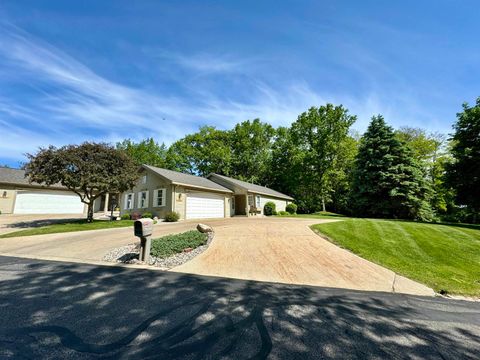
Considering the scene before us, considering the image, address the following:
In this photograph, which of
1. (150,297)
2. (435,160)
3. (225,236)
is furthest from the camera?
(435,160)

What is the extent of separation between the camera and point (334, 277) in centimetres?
570

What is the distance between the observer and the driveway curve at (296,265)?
213 inches

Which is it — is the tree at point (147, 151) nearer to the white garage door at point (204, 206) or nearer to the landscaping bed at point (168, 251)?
the white garage door at point (204, 206)

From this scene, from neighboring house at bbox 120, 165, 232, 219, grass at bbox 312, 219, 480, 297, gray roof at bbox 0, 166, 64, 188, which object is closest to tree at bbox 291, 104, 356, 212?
neighboring house at bbox 120, 165, 232, 219

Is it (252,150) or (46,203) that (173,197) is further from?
(252,150)

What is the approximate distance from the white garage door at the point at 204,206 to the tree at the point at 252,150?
56.4 feet

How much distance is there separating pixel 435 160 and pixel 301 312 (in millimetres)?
36146

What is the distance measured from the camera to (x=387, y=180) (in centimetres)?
2134

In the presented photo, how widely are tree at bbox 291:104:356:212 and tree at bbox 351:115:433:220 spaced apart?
→ 8.28 meters

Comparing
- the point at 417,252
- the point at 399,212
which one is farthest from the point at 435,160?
the point at 417,252

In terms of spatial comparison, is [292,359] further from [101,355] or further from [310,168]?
[310,168]

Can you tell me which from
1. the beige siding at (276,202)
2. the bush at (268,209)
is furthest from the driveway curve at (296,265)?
the beige siding at (276,202)

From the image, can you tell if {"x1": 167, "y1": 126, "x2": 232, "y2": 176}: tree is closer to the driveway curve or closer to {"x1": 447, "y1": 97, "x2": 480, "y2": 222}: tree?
{"x1": 447, "y1": 97, "x2": 480, "y2": 222}: tree

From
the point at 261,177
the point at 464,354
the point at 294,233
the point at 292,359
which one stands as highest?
the point at 261,177
